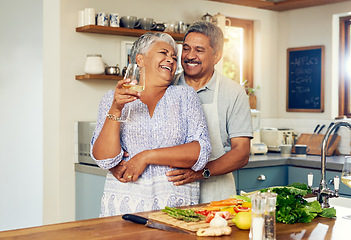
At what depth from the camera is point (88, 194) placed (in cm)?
424

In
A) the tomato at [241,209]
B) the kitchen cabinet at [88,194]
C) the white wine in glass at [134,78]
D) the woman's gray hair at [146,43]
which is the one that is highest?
the woman's gray hair at [146,43]

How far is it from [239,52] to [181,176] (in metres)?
3.36

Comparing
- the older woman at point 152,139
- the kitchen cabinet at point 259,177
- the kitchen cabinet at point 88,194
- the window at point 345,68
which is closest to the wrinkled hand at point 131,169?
the older woman at point 152,139

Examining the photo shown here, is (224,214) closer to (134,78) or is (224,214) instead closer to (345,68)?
(134,78)

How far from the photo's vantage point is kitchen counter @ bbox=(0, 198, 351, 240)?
1879 millimetres

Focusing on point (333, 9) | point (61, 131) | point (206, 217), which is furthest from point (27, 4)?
point (206, 217)

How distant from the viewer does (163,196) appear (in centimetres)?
242

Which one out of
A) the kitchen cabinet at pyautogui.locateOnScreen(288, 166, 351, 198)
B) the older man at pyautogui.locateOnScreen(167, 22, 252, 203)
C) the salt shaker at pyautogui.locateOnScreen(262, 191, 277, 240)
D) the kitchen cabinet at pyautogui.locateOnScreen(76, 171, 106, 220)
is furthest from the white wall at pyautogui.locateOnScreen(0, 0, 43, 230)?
the salt shaker at pyautogui.locateOnScreen(262, 191, 277, 240)

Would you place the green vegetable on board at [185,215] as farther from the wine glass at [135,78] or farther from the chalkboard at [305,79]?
the chalkboard at [305,79]

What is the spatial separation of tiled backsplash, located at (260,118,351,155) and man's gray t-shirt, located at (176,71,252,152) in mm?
2412

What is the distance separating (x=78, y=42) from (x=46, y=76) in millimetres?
376

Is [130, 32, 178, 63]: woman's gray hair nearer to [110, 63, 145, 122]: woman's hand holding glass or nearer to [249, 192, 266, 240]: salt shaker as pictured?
[110, 63, 145, 122]: woman's hand holding glass

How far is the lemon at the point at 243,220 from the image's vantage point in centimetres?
196

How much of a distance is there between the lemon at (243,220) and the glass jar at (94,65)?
253cm
